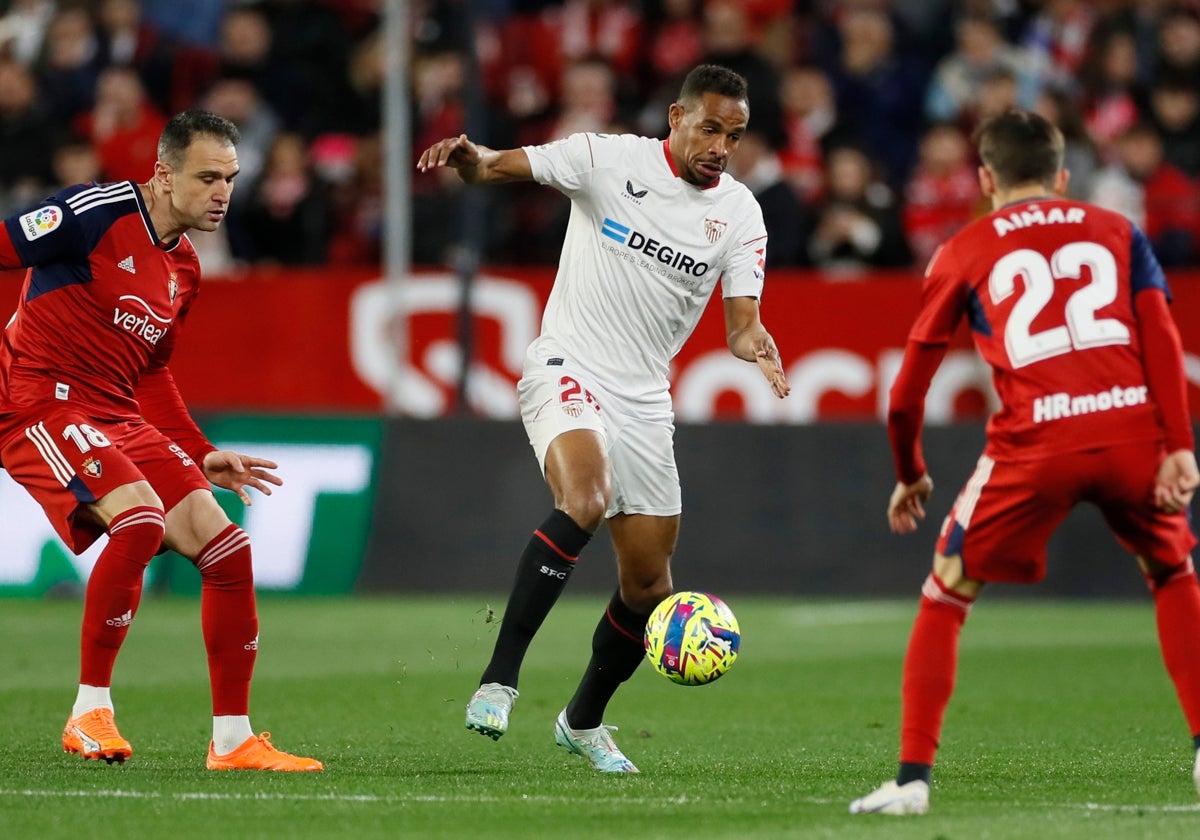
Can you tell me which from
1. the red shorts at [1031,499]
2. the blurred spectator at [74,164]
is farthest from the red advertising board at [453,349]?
the red shorts at [1031,499]

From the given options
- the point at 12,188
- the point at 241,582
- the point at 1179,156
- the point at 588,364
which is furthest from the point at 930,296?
the point at 12,188

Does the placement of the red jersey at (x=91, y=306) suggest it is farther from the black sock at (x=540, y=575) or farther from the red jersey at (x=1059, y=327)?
the red jersey at (x=1059, y=327)

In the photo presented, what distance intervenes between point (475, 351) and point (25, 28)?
629 cm

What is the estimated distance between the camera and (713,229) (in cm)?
771

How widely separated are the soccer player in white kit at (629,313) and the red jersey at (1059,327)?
132cm

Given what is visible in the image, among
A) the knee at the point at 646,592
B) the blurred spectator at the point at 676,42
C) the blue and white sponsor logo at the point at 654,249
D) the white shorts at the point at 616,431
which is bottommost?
the knee at the point at 646,592

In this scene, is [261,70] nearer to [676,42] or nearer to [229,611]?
[676,42]

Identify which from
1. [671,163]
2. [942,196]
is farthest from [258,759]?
[942,196]

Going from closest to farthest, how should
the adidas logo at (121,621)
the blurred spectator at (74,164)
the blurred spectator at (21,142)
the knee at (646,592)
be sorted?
1. the adidas logo at (121,621)
2. the knee at (646,592)
3. the blurred spectator at (74,164)
4. the blurred spectator at (21,142)

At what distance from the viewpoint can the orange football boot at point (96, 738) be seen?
698 centimetres

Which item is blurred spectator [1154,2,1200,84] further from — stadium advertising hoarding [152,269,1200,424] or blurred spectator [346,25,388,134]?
blurred spectator [346,25,388,134]

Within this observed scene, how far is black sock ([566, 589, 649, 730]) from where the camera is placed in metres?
7.56

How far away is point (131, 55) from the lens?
60.7 ft

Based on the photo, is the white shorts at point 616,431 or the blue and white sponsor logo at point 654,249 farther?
the blue and white sponsor logo at point 654,249
